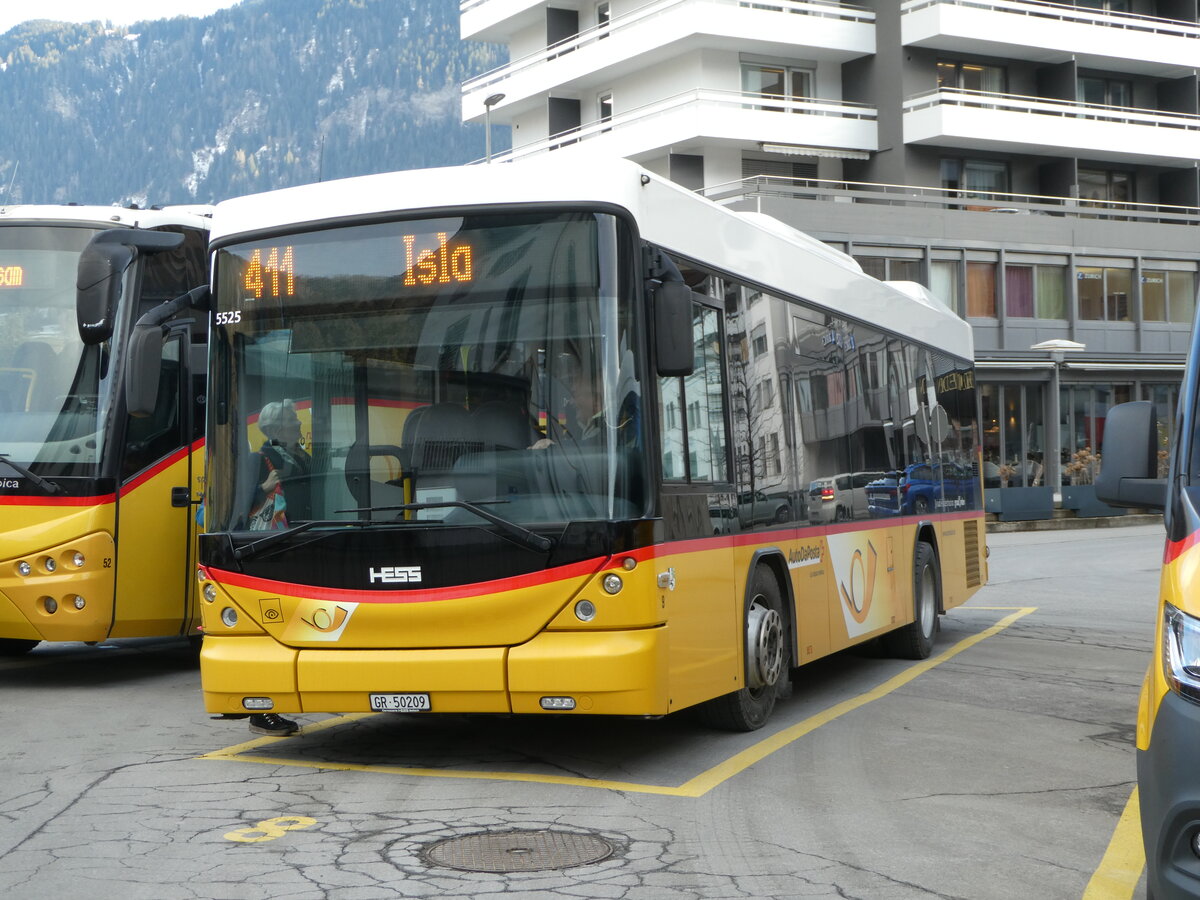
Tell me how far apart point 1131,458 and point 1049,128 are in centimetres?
4344

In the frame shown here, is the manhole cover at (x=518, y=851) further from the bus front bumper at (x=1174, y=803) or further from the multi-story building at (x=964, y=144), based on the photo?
the multi-story building at (x=964, y=144)

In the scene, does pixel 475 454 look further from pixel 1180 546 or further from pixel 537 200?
pixel 1180 546

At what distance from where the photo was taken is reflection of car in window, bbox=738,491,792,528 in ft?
29.4

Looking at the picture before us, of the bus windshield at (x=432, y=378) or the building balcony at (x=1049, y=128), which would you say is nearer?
the bus windshield at (x=432, y=378)

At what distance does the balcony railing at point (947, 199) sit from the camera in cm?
4000

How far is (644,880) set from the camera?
5.75m

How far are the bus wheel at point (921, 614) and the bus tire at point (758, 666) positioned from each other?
407 cm

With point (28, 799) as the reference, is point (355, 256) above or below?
above

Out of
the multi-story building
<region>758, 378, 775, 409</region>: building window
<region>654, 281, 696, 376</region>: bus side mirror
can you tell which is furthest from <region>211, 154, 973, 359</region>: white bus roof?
the multi-story building

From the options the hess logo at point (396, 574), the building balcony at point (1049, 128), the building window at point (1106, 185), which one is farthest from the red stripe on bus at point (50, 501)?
the building window at point (1106, 185)

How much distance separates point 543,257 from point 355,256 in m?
1.03

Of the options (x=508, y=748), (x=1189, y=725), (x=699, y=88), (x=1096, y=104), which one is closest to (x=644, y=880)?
(x=1189, y=725)

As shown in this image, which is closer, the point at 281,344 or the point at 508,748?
the point at 281,344

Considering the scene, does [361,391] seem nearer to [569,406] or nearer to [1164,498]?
[569,406]
